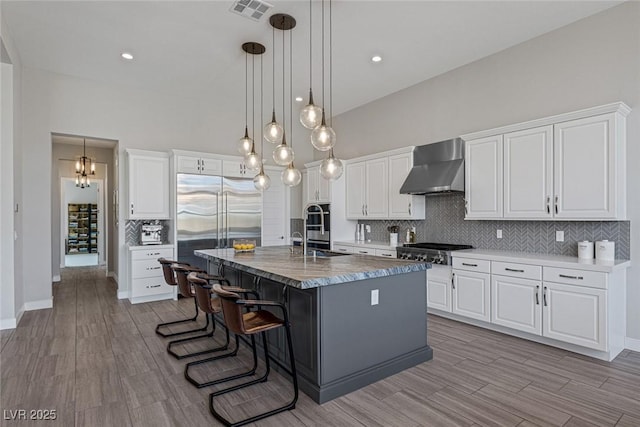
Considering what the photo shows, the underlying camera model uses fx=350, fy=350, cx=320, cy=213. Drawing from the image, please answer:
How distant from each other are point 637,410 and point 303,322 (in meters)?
2.39

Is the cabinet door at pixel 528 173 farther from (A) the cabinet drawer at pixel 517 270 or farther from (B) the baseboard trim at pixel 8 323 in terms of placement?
(B) the baseboard trim at pixel 8 323

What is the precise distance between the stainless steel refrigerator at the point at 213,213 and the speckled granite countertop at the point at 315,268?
235 centimetres

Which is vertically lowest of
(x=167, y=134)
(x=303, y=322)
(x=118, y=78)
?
(x=303, y=322)

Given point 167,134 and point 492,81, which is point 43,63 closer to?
point 167,134

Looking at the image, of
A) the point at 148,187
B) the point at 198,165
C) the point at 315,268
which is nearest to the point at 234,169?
the point at 198,165

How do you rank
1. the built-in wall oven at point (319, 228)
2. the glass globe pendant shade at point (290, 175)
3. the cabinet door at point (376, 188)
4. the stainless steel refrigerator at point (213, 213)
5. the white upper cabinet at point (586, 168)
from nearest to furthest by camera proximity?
the white upper cabinet at point (586, 168), the glass globe pendant shade at point (290, 175), the cabinet door at point (376, 188), the stainless steel refrigerator at point (213, 213), the built-in wall oven at point (319, 228)

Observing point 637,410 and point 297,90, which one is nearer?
point 637,410

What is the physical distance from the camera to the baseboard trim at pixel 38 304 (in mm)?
4938

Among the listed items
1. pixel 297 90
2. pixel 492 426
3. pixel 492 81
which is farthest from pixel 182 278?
pixel 492 81

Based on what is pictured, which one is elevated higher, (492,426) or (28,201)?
(28,201)

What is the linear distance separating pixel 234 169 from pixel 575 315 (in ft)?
Answer: 17.1

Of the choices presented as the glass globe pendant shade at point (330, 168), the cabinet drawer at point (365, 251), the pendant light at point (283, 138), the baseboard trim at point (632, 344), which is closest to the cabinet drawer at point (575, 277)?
the baseboard trim at point (632, 344)

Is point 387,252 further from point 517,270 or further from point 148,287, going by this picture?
point 148,287

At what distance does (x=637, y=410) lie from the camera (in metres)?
2.41
